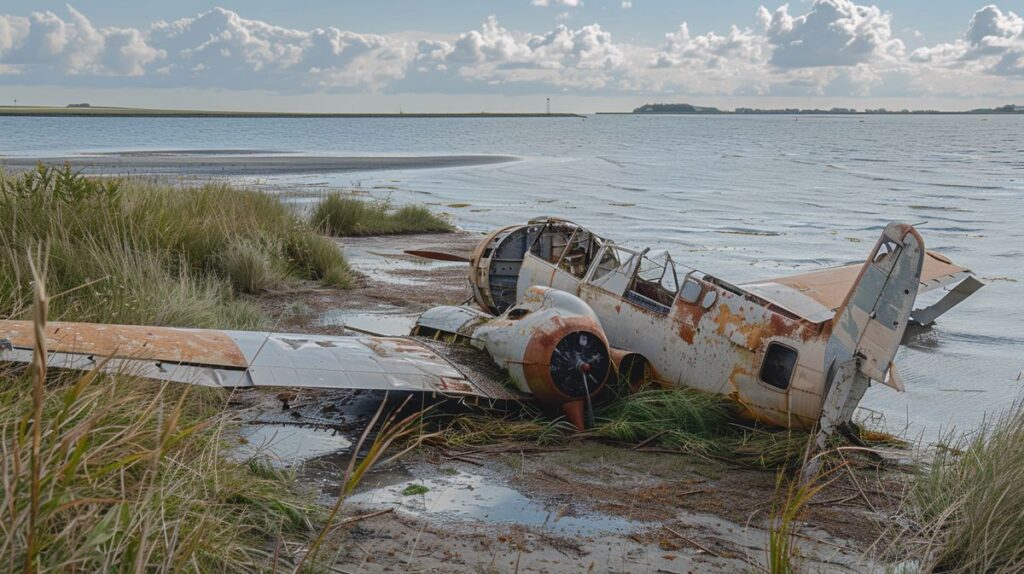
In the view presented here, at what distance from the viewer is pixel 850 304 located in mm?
8109

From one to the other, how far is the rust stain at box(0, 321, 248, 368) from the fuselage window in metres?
4.67

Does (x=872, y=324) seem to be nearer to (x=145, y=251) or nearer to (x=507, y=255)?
(x=507, y=255)

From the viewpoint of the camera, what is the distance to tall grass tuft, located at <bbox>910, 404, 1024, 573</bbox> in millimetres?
5867

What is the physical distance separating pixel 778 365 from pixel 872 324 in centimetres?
92

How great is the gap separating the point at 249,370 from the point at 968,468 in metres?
5.81


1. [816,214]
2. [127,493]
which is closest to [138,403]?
[127,493]

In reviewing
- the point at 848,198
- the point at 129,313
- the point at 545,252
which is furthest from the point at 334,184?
the point at 129,313

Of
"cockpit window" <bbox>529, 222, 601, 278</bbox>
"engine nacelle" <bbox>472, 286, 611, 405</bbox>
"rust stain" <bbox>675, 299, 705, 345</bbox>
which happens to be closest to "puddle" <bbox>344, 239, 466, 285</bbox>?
"cockpit window" <bbox>529, 222, 601, 278</bbox>

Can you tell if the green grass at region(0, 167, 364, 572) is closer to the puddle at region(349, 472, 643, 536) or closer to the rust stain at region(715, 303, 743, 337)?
the puddle at region(349, 472, 643, 536)

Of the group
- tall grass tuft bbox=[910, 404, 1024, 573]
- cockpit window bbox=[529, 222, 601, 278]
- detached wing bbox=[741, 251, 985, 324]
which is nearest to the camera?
tall grass tuft bbox=[910, 404, 1024, 573]

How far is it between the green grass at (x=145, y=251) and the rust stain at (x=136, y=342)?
15.3 inches

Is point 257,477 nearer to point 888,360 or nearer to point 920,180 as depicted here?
point 888,360

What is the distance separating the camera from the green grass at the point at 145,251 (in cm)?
955

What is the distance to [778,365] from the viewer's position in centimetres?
855
